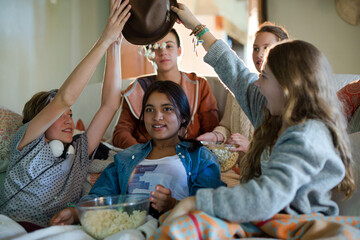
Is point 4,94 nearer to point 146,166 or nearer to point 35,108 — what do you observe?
point 35,108

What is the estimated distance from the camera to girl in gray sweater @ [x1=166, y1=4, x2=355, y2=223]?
35.5 inches

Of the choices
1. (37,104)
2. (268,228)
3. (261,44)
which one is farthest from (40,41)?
(268,228)

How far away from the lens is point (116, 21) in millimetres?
1470

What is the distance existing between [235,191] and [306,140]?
0.20m

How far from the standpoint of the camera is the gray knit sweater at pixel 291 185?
2.94ft

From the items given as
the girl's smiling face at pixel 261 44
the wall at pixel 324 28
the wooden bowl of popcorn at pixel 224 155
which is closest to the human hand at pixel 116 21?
the wooden bowl of popcorn at pixel 224 155

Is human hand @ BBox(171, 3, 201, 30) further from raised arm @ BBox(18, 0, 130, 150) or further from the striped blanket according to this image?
the striped blanket

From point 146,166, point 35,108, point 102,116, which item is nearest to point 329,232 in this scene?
point 146,166

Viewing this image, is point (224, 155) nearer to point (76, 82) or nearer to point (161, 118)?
point (161, 118)

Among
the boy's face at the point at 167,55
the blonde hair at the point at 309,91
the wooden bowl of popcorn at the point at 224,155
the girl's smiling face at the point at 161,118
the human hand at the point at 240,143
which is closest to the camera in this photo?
the blonde hair at the point at 309,91

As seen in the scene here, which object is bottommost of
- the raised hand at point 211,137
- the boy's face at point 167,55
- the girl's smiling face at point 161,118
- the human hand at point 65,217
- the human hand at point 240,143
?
the human hand at point 65,217

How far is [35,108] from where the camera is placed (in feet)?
5.32

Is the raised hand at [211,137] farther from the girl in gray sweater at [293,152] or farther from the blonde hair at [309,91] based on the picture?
the blonde hair at [309,91]

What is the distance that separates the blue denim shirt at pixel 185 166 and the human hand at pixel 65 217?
8cm
